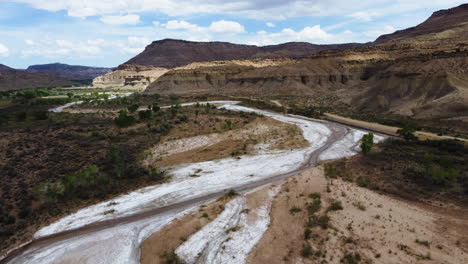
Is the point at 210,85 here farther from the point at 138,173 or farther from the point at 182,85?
the point at 138,173

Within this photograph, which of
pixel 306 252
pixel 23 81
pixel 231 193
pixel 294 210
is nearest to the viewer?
pixel 306 252

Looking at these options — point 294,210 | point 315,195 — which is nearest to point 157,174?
point 294,210


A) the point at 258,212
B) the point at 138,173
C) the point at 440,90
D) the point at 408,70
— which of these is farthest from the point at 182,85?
the point at 258,212

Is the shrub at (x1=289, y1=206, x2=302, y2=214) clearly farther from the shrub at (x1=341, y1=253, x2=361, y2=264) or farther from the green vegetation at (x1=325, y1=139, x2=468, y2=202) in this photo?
the green vegetation at (x1=325, y1=139, x2=468, y2=202)

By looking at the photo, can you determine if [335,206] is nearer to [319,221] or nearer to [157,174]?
[319,221]

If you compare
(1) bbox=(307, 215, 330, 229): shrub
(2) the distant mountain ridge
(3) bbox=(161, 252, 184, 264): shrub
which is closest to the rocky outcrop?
(2) the distant mountain ridge

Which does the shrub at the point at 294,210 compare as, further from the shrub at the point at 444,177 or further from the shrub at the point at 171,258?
the shrub at the point at 444,177
